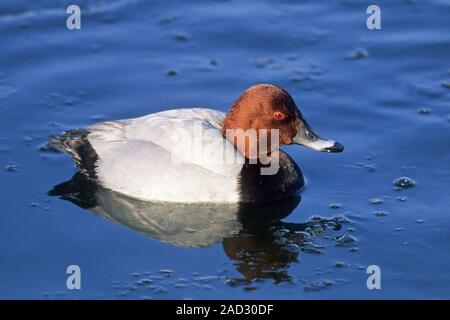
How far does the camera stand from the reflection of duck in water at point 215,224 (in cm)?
844

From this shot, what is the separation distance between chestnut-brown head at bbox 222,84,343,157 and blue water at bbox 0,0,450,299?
0.60m

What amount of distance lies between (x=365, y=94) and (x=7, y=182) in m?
4.06

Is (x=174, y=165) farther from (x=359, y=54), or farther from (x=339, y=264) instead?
(x=359, y=54)

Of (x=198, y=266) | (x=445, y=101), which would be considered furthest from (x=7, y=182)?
(x=445, y=101)

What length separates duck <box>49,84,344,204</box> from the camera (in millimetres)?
9047

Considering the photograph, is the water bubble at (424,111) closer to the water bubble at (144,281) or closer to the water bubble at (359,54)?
the water bubble at (359,54)

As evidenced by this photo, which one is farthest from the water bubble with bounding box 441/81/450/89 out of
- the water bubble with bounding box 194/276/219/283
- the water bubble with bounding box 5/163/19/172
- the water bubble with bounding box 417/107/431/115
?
the water bubble with bounding box 5/163/19/172

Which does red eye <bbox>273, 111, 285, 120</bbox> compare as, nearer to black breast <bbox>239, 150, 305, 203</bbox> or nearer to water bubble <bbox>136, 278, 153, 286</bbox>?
black breast <bbox>239, 150, 305, 203</bbox>

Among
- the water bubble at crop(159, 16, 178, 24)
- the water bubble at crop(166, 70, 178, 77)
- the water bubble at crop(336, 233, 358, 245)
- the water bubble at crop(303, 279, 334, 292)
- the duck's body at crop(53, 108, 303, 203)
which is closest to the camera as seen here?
the water bubble at crop(303, 279, 334, 292)

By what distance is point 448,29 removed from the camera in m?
12.4

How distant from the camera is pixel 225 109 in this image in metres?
10.9

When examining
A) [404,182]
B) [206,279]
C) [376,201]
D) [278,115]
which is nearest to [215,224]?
[206,279]

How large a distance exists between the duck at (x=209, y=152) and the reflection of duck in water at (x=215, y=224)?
0.09 m
